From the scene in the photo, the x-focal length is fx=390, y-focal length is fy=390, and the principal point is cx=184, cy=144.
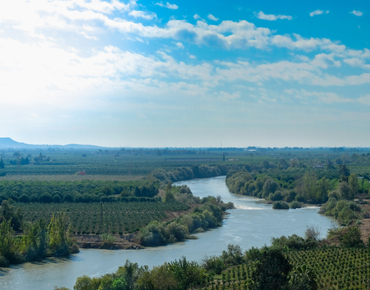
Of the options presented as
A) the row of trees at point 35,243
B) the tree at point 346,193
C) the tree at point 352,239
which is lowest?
the row of trees at point 35,243

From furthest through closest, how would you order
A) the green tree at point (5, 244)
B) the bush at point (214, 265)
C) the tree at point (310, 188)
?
the tree at point (310, 188), the green tree at point (5, 244), the bush at point (214, 265)

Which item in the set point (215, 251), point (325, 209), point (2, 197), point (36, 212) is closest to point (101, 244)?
point (215, 251)

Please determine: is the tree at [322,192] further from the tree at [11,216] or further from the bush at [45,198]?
the tree at [11,216]

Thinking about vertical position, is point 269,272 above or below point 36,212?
above

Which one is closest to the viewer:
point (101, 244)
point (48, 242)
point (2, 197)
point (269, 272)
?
point (269, 272)

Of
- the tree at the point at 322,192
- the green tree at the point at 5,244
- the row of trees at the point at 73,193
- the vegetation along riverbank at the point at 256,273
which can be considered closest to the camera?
the vegetation along riverbank at the point at 256,273

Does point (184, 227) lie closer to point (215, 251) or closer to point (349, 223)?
point (215, 251)

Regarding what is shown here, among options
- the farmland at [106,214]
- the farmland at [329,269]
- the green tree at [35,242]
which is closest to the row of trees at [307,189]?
the farmland at [106,214]

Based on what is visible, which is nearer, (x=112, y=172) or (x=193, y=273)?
(x=193, y=273)
